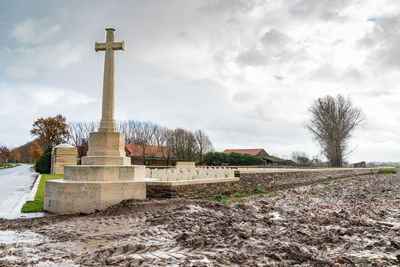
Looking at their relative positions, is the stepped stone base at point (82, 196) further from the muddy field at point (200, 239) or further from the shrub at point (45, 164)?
the shrub at point (45, 164)

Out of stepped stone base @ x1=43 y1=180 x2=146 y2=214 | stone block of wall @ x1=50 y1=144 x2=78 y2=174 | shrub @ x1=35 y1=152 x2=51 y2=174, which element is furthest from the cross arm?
shrub @ x1=35 y1=152 x2=51 y2=174

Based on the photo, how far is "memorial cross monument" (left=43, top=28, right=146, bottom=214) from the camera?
7.19m

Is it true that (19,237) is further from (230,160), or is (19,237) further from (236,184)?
(230,160)

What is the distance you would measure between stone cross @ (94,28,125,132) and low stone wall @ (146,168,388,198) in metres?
2.36

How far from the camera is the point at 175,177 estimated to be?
9406mm

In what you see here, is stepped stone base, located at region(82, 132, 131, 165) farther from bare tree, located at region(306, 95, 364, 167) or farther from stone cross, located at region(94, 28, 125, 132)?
bare tree, located at region(306, 95, 364, 167)

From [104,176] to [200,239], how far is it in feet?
14.4

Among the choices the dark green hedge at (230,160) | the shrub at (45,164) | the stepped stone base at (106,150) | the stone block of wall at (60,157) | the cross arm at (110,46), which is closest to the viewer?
the stepped stone base at (106,150)

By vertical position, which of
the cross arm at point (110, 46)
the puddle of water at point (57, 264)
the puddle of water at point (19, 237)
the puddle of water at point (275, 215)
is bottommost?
the puddle of water at point (275, 215)

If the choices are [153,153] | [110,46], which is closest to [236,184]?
[110,46]

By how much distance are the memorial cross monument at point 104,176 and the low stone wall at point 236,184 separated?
2.08 ft

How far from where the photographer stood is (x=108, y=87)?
888 centimetres

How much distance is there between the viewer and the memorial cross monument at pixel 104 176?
719 cm

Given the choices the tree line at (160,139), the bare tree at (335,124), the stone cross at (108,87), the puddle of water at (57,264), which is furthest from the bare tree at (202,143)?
the puddle of water at (57,264)
